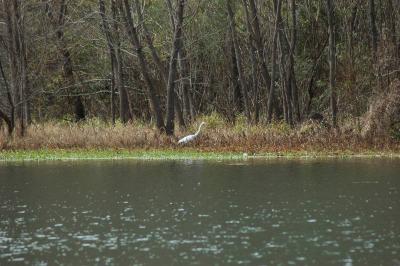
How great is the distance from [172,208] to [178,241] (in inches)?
140

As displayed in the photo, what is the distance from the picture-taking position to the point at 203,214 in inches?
635

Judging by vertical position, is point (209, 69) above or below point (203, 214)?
above

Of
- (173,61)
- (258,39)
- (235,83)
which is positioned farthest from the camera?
(235,83)

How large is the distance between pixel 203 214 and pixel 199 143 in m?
14.6

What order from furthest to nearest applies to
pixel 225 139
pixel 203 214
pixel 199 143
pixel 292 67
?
pixel 292 67
pixel 225 139
pixel 199 143
pixel 203 214

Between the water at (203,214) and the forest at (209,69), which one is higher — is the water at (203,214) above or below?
below

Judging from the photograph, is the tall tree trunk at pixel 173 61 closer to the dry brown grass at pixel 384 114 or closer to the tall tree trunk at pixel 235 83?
the dry brown grass at pixel 384 114

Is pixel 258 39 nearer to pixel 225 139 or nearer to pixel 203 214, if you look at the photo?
pixel 225 139

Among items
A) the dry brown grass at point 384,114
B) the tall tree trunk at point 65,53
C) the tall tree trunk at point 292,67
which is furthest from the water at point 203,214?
the tall tree trunk at point 65,53

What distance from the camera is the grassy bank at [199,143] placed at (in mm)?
28781

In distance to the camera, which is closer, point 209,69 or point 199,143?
point 199,143

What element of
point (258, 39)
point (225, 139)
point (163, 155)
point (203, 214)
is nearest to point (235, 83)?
point (258, 39)

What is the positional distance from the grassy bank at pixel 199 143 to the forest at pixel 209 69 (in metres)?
0.08

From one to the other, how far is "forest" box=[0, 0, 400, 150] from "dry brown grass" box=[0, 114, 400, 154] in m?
0.07
